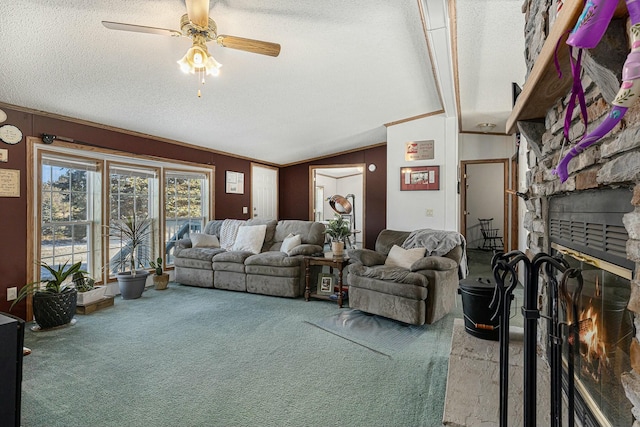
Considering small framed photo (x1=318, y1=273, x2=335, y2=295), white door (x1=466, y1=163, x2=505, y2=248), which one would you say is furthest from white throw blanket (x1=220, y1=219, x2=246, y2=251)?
white door (x1=466, y1=163, x2=505, y2=248)

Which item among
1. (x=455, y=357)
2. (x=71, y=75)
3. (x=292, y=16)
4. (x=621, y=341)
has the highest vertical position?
(x=292, y=16)

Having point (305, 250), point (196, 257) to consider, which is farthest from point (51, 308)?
point (305, 250)

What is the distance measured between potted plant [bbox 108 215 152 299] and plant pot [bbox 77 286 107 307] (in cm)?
34

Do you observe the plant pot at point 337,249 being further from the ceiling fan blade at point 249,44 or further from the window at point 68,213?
the window at point 68,213

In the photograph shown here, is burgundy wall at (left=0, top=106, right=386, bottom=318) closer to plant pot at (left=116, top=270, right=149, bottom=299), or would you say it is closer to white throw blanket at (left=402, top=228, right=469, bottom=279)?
plant pot at (left=116, top=270, right=149, bottom=299)

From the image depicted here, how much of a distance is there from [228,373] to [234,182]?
4.55 meters

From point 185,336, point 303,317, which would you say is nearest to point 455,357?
point 303,317

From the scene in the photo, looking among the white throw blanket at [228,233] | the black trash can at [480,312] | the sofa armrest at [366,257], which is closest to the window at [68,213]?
the white throw blanket at [228,233]

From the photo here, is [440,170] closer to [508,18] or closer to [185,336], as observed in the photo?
[508,18]

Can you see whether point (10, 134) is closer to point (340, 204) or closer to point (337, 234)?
point (337, 234)

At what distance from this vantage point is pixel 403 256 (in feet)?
12.1

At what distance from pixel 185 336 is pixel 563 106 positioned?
10.3ft

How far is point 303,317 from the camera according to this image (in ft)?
11.5

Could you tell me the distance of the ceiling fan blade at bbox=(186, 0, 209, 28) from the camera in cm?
205
